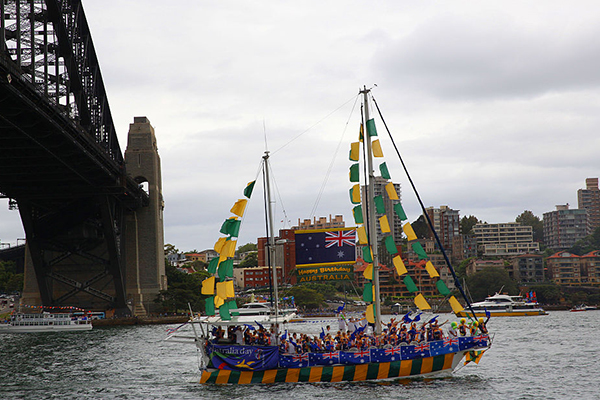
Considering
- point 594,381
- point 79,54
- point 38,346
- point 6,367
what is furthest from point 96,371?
point 79,54

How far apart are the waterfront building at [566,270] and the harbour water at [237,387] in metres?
95.4

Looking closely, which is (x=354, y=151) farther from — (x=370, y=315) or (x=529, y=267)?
(x=529, y=267)

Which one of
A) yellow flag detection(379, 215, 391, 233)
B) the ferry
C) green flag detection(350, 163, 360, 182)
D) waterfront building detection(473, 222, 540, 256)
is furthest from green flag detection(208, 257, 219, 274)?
waterfront building detection(473, 222, 540, 256)

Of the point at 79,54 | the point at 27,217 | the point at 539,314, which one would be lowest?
the point at 539,314

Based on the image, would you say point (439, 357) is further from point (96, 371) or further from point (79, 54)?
point (79, 54)

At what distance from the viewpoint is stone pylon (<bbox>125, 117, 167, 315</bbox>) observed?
3438 inches

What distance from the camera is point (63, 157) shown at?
181 ft

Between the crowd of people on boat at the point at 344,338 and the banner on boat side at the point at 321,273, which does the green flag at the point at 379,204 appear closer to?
the banner on boat side at the point at 321,273

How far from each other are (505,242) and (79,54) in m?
141

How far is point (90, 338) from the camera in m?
58.6

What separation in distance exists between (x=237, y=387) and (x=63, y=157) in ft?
107

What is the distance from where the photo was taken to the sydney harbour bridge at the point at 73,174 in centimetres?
4612

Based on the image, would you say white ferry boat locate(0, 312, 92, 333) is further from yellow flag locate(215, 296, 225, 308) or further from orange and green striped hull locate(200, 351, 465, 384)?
orange and green striped hull locate(200, 351, 465, 384)

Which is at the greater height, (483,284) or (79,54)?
(79,54)
